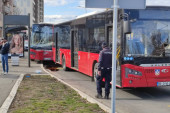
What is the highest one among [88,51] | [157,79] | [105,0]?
[105,0]

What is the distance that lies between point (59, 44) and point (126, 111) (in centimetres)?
1197

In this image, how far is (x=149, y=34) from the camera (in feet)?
30.4

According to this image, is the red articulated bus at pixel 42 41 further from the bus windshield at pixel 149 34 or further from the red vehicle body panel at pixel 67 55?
the bus windshield at pixel 149 34

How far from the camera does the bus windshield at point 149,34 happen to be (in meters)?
9.11

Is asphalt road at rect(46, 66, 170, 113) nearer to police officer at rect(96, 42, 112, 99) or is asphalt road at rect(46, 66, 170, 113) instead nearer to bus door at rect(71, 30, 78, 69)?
police officer at rect(96, 42, 112, 99)

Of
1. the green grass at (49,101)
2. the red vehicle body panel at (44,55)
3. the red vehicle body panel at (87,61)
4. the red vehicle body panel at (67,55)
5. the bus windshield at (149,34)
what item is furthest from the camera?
the red vehicle body panel at (44,55)

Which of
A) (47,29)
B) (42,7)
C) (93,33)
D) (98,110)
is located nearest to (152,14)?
(93,33)

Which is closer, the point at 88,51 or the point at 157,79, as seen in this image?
the point at 157,79

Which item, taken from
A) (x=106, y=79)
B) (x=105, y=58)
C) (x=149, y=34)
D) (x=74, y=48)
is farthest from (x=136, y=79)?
(x=74, y=48)

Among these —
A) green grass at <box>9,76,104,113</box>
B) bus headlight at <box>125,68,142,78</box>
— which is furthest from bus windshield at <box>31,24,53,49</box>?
bus headlight at <box>125,68,142,78</box>

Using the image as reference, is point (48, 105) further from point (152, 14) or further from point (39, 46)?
Answer: point (39, 46)

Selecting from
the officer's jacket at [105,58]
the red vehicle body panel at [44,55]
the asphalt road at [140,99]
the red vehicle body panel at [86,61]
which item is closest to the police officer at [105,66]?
the officer's jacket at [105,58]

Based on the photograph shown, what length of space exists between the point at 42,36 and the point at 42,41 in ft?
1.39

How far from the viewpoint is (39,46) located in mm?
22875
